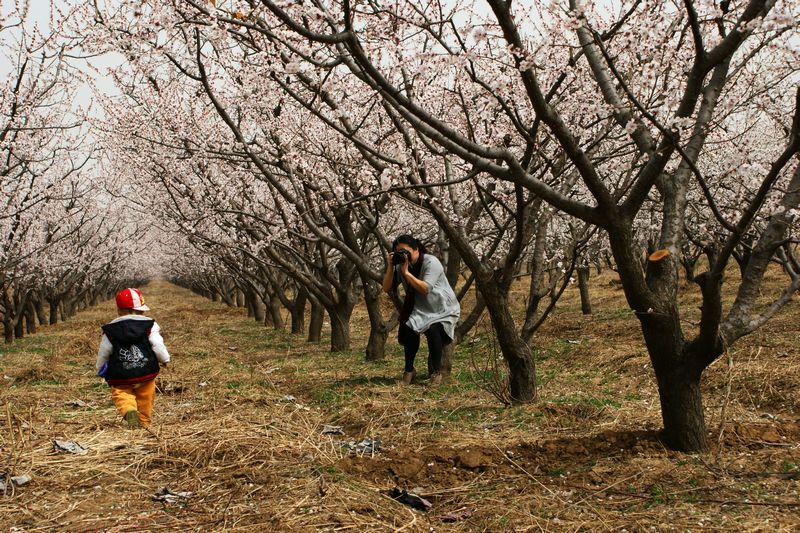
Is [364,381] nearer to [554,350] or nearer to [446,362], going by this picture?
[446,362]

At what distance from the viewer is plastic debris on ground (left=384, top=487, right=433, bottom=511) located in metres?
3.45

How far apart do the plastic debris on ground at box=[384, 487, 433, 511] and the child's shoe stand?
2525 millimetres

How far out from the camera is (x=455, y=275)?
30.1ft

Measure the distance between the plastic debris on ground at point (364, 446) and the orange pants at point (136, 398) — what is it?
1796mm

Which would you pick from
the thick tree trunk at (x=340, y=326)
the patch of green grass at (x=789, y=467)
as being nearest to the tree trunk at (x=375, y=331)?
the thick tree trunk at (x=340, y=326)

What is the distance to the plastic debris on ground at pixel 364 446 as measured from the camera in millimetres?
4582

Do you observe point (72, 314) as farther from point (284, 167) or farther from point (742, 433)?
point (742, 433)

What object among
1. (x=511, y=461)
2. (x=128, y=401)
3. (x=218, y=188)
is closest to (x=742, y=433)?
Answer: (x=511, y=461)

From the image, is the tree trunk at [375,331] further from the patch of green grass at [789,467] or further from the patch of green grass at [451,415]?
the patch of green grass at [789,467]

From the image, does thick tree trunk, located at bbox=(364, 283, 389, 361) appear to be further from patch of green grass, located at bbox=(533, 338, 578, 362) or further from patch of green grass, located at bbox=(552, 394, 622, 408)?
patch of green grass, located at bbox=(552, 394, 622, 408)

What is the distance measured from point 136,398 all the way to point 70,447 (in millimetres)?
1297

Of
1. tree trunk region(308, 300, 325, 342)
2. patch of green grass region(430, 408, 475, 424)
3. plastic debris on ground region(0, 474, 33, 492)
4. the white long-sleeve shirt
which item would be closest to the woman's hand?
patch of green grass region(430, 408, 475, 424)

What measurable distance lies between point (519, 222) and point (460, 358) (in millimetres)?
5173

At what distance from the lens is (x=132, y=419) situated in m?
5.16
